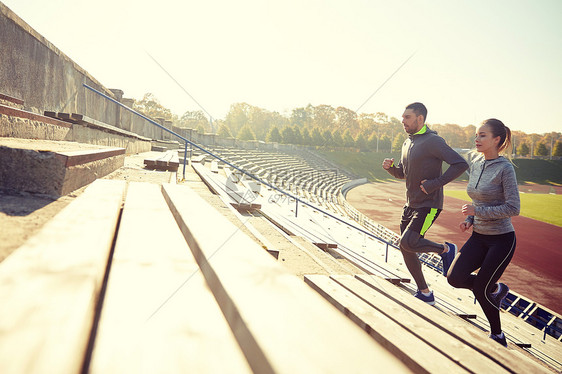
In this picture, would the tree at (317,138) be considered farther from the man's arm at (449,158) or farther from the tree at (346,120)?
the man's arm at (449,158)

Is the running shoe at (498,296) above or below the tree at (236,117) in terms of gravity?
below

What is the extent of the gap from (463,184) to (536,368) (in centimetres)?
6609

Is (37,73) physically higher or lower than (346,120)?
lower

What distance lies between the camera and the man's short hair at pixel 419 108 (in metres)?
3.22

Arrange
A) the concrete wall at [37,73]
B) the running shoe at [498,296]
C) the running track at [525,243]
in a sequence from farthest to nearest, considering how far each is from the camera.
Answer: the running track at [525,243], the concrete wall at [37,73], the running shoe at [498,296]

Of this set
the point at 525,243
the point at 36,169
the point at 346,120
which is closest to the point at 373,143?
the point at 346,120

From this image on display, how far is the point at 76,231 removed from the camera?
3.69ft

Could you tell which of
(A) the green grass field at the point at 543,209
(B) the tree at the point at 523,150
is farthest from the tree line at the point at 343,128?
(A) the green grass field at the point at 543,209

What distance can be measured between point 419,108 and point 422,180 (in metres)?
0.75

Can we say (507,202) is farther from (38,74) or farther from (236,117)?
(236,117)

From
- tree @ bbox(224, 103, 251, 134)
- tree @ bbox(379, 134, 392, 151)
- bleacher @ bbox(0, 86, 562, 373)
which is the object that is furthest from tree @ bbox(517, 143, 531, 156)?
bleacher @ bbox(0, 86, 562, 373)

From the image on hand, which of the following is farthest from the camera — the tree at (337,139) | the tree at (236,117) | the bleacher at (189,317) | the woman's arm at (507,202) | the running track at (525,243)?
the tree at (236,117)

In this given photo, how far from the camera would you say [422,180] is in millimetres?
3131

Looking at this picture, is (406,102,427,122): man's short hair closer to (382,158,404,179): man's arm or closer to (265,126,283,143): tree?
(382,158,404,179): man's arm
